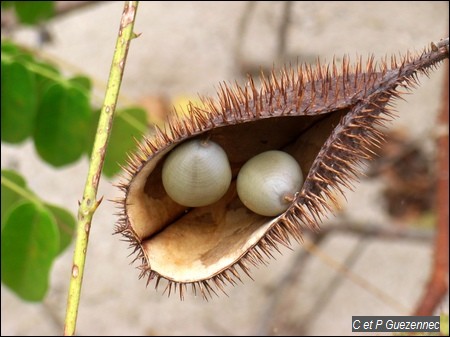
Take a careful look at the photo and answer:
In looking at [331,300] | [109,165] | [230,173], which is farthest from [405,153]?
[230,173]

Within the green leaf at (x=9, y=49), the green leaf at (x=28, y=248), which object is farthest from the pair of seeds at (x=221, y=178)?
the green leaf at (x=9, y=49)

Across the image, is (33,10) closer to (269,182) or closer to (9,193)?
(9,193)

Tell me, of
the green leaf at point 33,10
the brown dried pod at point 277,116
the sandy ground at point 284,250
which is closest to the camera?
the brown dried pod at point 277,116

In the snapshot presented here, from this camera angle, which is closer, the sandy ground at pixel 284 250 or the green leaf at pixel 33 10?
the green leaf at pixel 33 10

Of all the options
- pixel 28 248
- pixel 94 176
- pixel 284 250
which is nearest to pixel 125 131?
pixel 28 248

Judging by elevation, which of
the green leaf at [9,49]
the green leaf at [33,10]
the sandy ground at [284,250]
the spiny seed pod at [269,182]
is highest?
the green leaf at [33,10]

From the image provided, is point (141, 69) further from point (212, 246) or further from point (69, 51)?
point (212, 246)

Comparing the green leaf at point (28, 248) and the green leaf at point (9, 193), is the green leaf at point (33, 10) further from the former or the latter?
the green leaf at point (28, 248)
